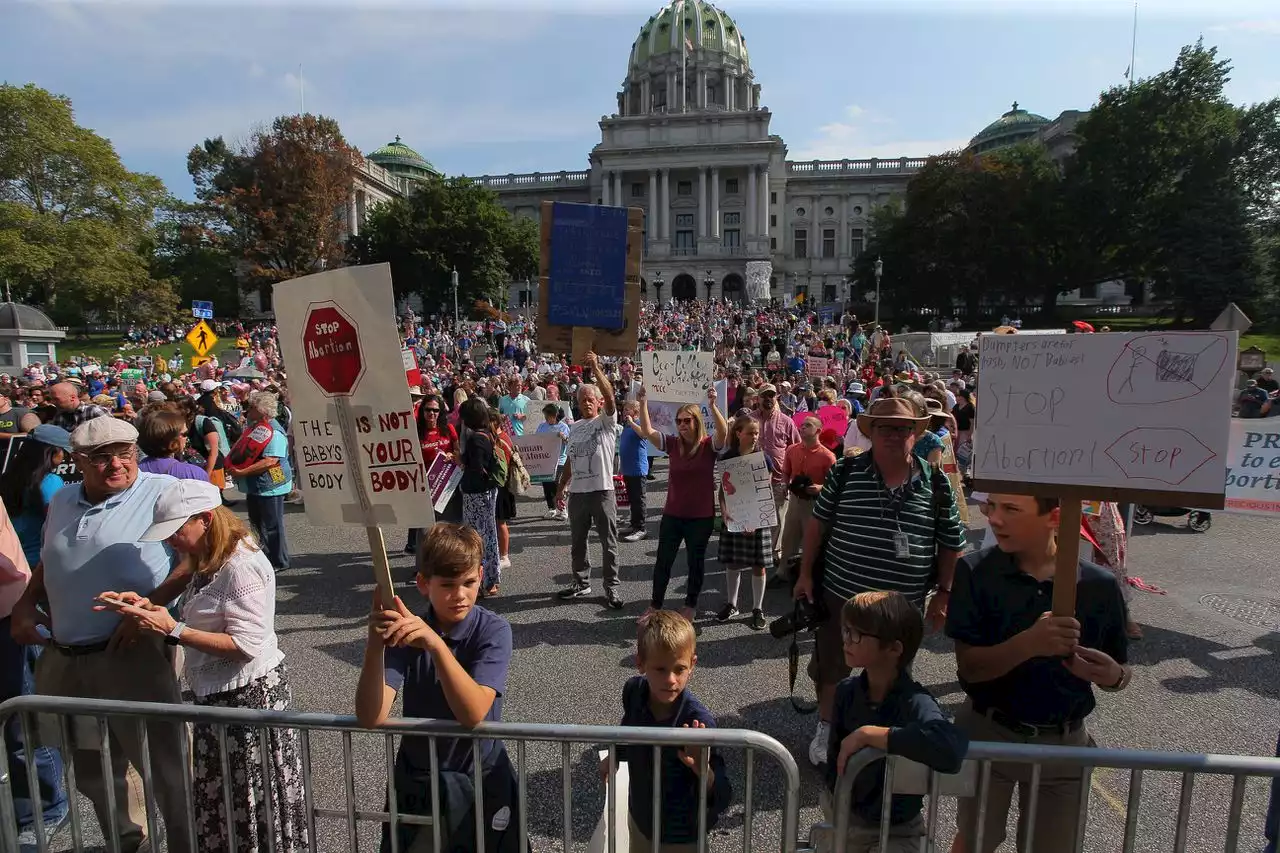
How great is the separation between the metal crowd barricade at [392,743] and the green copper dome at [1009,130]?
304ft

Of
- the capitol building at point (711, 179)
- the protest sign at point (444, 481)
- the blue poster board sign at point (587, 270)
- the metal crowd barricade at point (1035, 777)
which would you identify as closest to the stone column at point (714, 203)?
the capitol building at point (711, 179)

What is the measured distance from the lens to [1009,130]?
8519cm

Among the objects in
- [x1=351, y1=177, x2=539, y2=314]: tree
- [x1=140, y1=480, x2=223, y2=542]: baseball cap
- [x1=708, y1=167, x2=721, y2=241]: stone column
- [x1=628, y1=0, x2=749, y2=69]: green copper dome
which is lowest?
[x1=140, y1=480, x2=223, y2=542]: baseball cap

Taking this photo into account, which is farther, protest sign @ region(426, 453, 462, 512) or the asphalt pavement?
protest sign @ region(426, 453, 462, 512)

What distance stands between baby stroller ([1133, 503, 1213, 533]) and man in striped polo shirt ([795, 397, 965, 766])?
639 centimetres

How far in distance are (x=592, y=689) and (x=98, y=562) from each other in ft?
8.66

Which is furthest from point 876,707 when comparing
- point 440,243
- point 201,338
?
point 440,243

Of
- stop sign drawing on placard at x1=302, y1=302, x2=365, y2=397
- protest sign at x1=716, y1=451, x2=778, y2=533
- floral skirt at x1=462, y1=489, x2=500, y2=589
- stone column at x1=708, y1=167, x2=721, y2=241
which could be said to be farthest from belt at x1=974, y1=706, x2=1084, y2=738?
stone column at x1=708, y1=167, x2=721, y2=241

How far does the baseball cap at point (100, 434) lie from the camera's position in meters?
2.83

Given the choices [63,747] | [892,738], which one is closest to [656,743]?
[892,738]

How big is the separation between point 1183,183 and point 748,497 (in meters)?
42.3

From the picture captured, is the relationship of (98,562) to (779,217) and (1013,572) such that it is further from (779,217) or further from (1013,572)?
(779,217)

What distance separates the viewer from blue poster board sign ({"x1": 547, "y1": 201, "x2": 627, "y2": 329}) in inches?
194

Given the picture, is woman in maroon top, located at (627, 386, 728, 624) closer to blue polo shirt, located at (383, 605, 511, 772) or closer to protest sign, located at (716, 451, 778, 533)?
protest sign, located at (716, 451, 778, 533)
